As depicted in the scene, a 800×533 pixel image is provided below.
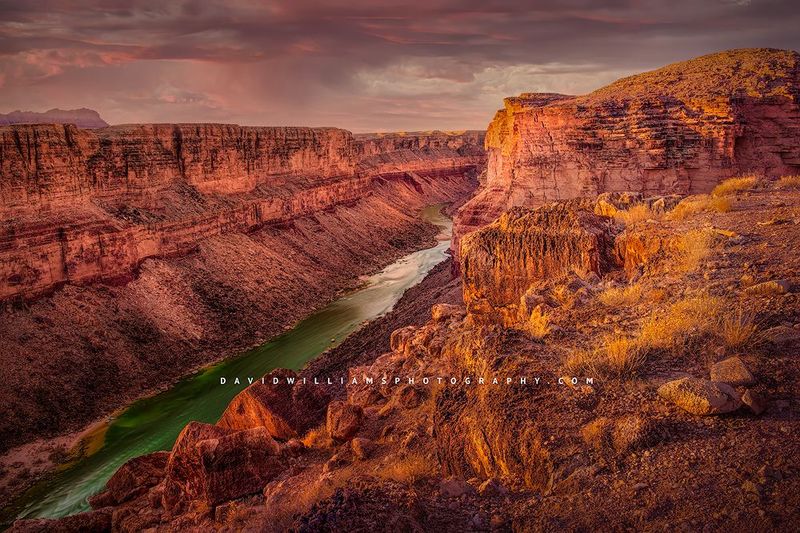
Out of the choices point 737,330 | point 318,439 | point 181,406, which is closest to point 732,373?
point 737,330

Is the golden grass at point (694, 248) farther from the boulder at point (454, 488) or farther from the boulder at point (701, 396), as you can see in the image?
the boulder at point (454, 488)

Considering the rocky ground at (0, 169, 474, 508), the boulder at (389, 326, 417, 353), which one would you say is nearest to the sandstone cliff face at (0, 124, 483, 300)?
the rocky ground at (0, 169, 474, 508)

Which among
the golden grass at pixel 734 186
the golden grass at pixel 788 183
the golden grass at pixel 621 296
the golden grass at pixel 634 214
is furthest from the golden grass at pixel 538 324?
the golden grass at pixel 788 183

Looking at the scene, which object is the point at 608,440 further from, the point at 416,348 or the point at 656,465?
the point at 416,348

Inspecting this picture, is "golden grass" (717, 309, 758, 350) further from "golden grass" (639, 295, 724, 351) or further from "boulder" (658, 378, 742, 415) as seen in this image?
"boulder" (658, 378, 742, 415)

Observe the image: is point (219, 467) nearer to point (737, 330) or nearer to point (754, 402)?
point (754, 402)

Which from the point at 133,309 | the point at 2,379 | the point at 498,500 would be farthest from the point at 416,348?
the point at 133,309
